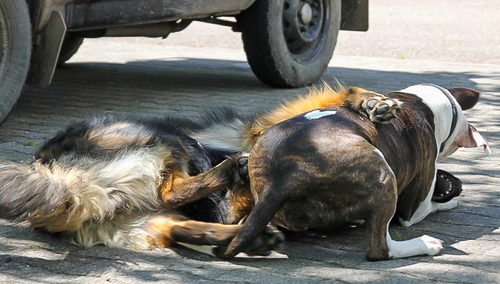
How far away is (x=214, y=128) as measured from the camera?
3953 millimetres

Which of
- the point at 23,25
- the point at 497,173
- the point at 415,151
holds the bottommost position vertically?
the point at 497,173

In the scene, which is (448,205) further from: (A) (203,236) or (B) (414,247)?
(A) (203,236)

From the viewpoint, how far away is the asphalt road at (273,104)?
2.99 metres

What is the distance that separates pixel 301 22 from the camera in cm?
782

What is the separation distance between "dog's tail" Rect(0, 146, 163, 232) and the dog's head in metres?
1.44

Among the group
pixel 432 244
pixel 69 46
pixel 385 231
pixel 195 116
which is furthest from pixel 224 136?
pixel 69 46

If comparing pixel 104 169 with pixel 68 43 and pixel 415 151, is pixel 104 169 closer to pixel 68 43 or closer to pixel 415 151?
pixel 415 151

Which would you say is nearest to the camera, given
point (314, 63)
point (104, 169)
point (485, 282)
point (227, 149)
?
point (485, 282)

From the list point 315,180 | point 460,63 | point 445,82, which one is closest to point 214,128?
point 315,180

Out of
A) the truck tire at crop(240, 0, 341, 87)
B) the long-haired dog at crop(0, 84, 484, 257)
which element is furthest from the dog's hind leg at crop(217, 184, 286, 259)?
the truck tire at crop(240, 0, 341, 87)

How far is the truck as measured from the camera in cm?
521

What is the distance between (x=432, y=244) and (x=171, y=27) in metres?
4.53

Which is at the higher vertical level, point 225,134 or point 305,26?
point 305,26

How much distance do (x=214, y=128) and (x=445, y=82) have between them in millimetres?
4815
